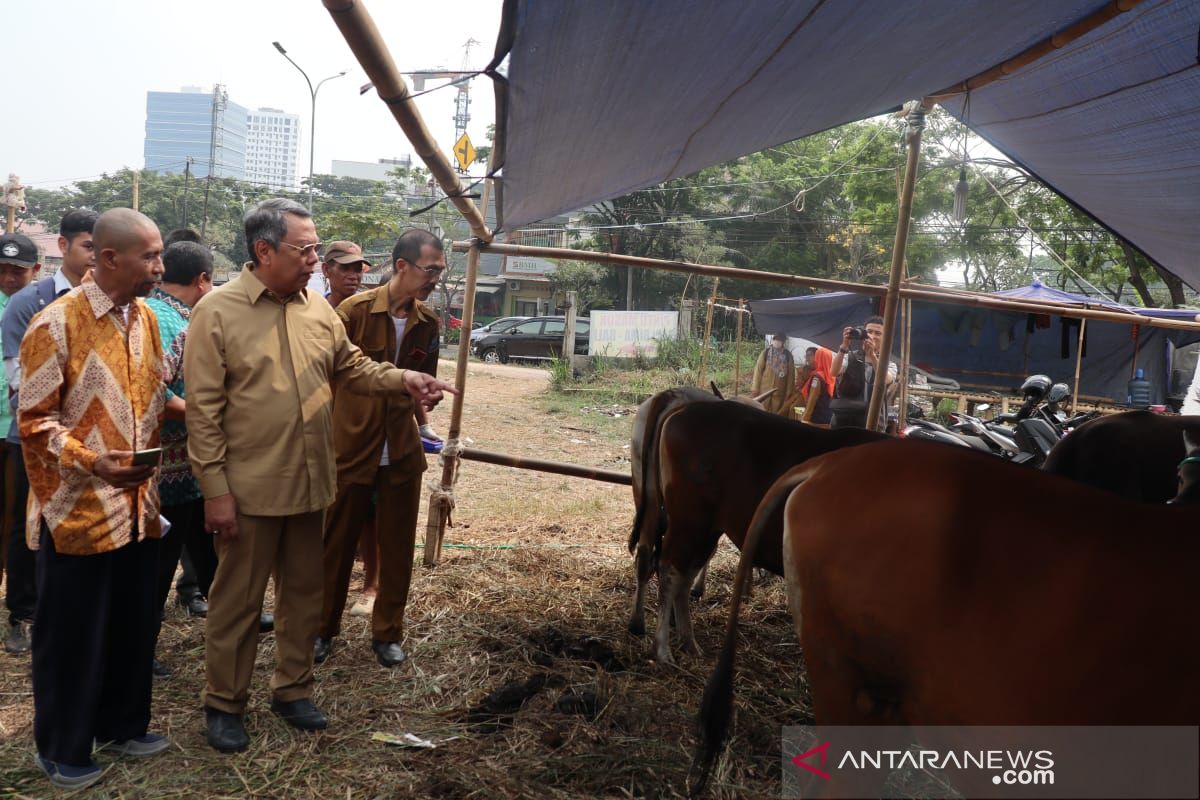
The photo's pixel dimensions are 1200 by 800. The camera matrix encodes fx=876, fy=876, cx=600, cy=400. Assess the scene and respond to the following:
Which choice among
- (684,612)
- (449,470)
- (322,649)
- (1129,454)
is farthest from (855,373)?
(322,649)

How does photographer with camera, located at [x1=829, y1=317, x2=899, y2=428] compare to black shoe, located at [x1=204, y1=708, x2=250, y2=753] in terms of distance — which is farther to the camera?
photographer with camera, located at [x1=829, y1=317, x2=899, y2=428]

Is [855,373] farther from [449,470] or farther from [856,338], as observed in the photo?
[449,470]

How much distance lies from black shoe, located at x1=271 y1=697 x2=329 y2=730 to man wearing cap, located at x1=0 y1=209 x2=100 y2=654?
1458 millimetres

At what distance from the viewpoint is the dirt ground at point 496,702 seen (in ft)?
9.84

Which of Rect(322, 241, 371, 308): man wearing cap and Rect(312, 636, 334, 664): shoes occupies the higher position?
Rect(322, 241, 371, 308): man wearing cap

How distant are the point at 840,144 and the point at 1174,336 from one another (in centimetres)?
1681

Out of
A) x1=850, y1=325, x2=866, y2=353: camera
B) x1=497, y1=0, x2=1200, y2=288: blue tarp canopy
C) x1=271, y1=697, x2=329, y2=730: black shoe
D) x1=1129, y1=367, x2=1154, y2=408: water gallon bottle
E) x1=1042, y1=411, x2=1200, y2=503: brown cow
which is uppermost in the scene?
x1=497, y1=0, x2=1200, y2=288: blue tarp canopy

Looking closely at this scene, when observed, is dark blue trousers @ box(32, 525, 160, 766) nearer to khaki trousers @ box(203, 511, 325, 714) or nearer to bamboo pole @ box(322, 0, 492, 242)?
khaki trousers @ box(203, 511, 325, 714)

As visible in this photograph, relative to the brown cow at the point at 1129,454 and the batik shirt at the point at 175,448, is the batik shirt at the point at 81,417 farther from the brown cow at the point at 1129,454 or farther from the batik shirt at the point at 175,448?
the brown cow at the point at 1129,454

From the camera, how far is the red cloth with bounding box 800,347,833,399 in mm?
7574

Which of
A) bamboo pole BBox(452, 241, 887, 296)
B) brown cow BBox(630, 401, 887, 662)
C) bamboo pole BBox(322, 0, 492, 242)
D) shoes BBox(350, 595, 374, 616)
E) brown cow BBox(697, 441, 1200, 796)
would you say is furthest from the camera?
bamboo pole BBox(452, 241, 887, 296)

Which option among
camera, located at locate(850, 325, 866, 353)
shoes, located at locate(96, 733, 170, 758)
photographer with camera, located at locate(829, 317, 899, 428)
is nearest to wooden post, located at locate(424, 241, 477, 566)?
shoes, located at locate(96, 733, 170, 758)

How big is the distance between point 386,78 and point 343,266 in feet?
6.40

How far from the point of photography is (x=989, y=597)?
2.14 meters
